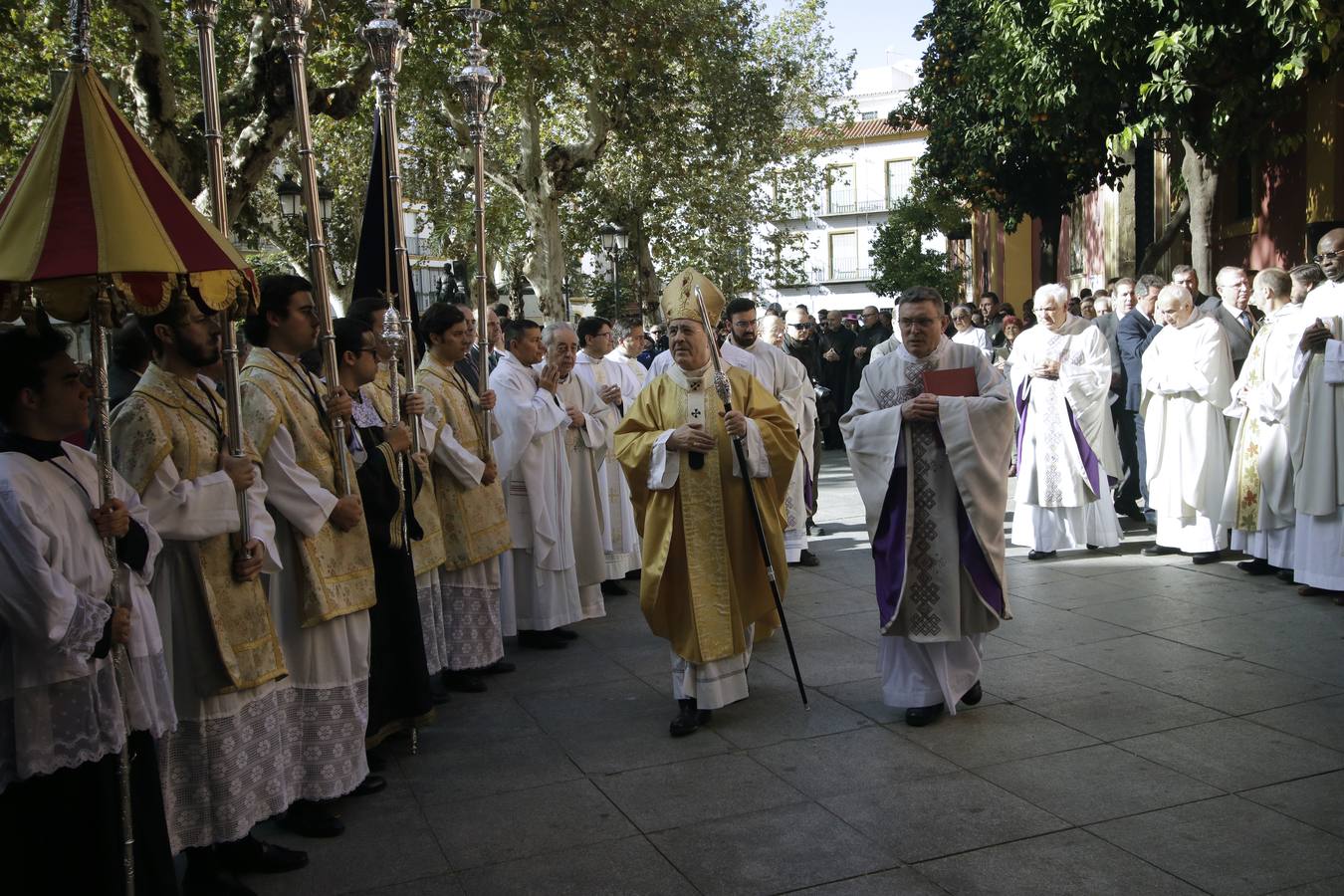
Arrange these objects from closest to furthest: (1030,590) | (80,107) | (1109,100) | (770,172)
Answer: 1. (80,107)
2. (1030,590)
3. (1109,100)
4. (770,172)

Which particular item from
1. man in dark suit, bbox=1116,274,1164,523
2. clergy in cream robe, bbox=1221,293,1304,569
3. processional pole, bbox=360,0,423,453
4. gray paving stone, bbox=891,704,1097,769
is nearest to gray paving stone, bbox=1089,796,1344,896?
gray paving stone, bbox=891,704,1097,769

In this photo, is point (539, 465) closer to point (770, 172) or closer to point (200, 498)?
point (200, 498)

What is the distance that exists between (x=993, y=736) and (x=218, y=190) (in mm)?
3752

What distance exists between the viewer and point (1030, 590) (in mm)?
8312

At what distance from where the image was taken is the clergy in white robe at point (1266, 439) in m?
8.16

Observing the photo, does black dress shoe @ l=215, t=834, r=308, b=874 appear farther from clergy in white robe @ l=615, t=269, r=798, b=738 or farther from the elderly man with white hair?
the elderly man with white hair

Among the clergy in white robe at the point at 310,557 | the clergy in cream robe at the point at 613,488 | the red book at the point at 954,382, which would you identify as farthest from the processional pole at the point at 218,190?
the clergy in cream robe at the point at 613,488

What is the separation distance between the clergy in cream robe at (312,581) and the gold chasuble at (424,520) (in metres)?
0.81

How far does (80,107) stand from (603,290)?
A: 31009 mm

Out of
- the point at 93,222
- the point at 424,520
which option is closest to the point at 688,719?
the point at 424,520

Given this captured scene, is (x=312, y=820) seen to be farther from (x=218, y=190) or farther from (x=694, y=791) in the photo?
(x=218, y=190)

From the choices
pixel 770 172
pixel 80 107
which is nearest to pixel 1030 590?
pixel 80 107

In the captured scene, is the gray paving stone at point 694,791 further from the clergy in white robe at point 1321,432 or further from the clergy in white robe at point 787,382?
the clergy in white robe at point 1321,432

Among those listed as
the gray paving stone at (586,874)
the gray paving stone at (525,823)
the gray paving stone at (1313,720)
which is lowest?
the gray paving stone at (586,874)
